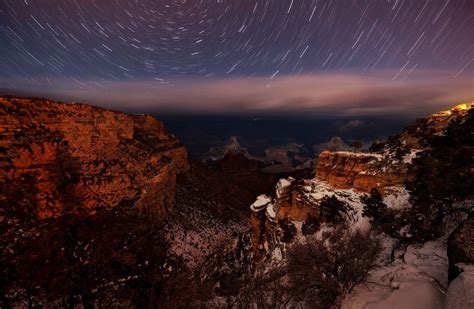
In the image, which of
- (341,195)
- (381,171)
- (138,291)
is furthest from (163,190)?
(381,171)

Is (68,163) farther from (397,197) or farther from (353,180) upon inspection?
(397,197)

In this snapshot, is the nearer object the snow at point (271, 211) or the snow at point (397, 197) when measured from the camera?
the snow at point (397, 197)

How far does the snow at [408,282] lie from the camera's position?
389 inches

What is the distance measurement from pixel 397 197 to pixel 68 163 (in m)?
39.5

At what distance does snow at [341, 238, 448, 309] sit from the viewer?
9.88m

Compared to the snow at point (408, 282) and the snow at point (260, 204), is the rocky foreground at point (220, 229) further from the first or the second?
the snow at point (260, 204)

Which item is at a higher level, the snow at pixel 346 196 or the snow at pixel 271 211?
the snow at pixel 346 196

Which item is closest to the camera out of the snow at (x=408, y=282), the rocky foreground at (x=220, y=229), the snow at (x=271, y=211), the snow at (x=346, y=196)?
the snow at (x=408, y=282)

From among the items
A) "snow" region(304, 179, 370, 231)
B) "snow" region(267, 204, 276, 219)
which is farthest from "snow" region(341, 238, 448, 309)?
"snow" region(267, 204, 276, 219)

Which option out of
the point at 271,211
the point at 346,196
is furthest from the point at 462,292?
the point at 271,211

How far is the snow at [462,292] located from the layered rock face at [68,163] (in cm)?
3666

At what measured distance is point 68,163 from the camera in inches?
1283

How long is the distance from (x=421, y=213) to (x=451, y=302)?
41.6 feet

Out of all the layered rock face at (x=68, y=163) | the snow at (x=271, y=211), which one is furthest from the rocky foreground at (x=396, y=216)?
the layered rock face at (x=68, y=163)
